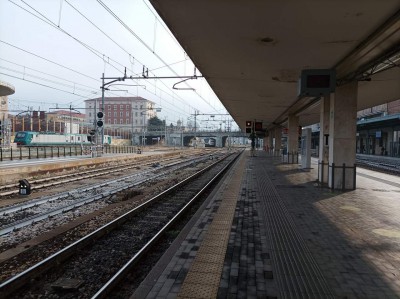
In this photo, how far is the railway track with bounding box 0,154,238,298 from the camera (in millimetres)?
4809

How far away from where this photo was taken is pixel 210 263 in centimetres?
538

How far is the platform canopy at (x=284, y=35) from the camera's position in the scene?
6.58 metres

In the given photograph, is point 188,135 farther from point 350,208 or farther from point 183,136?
point 350,208

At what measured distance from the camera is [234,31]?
800 centimetres

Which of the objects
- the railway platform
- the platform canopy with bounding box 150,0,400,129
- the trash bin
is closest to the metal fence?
the trash bin

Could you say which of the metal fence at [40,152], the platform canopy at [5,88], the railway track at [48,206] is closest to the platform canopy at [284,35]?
the railway track at [48,206]

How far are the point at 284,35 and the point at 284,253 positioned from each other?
4.83 metres

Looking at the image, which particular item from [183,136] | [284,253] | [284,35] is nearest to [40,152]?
[284,35]

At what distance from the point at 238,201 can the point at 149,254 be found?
4.98 meters

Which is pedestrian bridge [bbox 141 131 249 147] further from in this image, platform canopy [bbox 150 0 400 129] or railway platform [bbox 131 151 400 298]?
railway platform [bbox 131 151 400 298]

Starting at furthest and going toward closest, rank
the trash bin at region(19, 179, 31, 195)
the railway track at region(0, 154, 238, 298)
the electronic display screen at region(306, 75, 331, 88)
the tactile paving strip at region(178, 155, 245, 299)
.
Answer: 1. the trash bin at region(19, 179, 31, 195)
2. the electronic display screen at region(306, 75, 331, 88)
3. the railway track at region(0, 154, 238, 298)
4. the tactile paving strip at region(178, 155, 245, 299)

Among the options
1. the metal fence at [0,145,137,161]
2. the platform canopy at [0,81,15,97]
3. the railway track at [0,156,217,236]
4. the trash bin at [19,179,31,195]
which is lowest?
the railway track at [0,156,217,236]

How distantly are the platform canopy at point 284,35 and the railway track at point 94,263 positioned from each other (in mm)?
4334

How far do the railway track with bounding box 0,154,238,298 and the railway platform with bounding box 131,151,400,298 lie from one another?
0.67 m
